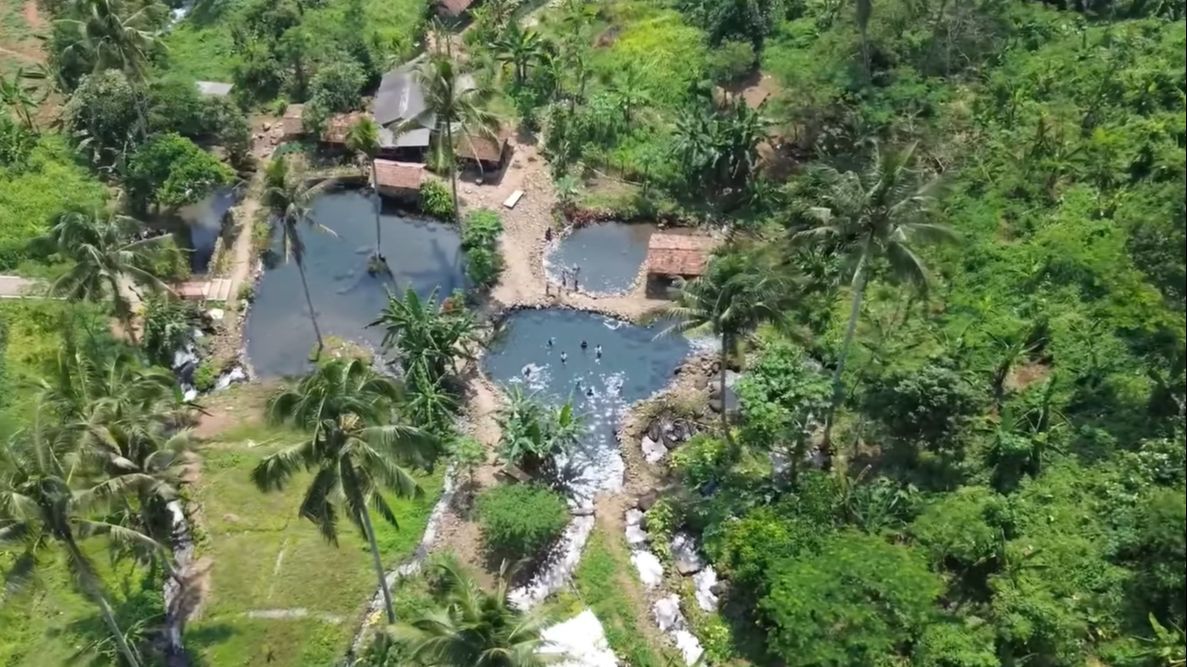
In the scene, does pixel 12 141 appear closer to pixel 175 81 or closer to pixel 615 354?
pixel 175 81

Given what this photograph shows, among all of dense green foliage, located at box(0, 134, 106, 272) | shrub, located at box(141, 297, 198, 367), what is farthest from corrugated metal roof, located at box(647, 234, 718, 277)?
dense green foliage, located at box(0, 134, 106, 272)

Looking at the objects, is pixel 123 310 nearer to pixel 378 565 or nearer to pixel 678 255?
pixel 378 565

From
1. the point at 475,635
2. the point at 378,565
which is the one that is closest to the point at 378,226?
the point at 378,565

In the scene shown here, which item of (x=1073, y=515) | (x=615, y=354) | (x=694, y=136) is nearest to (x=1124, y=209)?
(x=1073, y=515)

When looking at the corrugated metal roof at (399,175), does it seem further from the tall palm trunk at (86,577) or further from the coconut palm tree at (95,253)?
the tall palm trunk at (86,577)

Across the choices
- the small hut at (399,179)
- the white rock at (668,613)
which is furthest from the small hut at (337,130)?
the white rock at (668,613)

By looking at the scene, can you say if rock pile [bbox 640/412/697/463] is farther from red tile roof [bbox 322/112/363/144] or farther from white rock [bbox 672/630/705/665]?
red tile roof [bbox 322/112/363/144]
